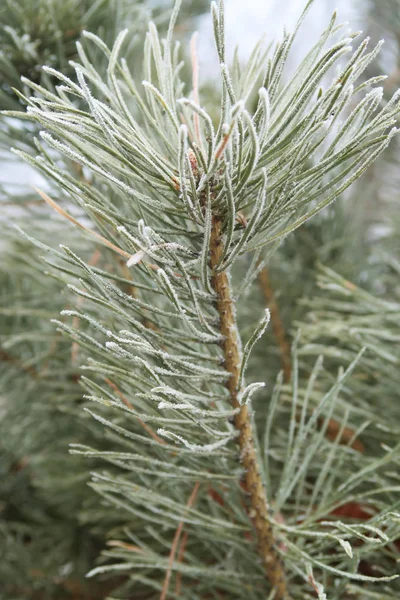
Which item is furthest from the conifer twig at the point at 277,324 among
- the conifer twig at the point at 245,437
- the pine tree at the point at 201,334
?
the conifer twig at the point at 245,437

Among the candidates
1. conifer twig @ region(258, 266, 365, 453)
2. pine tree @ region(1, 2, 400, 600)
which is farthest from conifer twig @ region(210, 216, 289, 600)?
conifer twig @ region(258, 266, 365, 453)

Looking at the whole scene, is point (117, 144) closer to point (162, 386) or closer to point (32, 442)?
point (162, 386)

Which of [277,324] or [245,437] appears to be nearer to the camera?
[245,437]

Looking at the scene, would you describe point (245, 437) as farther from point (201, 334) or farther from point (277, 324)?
point (277, 324)

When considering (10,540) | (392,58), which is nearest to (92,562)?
(10,540)

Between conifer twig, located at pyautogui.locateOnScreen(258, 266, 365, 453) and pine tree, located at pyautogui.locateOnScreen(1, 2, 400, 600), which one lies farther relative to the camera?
conifer twig, located at pyautogui.locateOnScreen(258, 266, 365, 453)

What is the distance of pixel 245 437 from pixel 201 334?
2.3 inches

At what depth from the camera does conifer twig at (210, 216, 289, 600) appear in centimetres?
24

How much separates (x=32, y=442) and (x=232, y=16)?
95cm

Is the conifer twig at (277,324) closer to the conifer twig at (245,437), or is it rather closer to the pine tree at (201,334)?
the pine tree at (201,334)

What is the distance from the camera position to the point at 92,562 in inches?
18.2

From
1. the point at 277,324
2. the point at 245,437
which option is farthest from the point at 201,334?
the point at 277,324

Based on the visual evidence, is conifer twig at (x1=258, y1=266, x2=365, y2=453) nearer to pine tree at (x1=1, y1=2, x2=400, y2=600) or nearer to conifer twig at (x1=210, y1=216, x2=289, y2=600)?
pine tree at (x1=1, y1=2, x2=400, y2=600)

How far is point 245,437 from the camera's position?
0.85 ft
